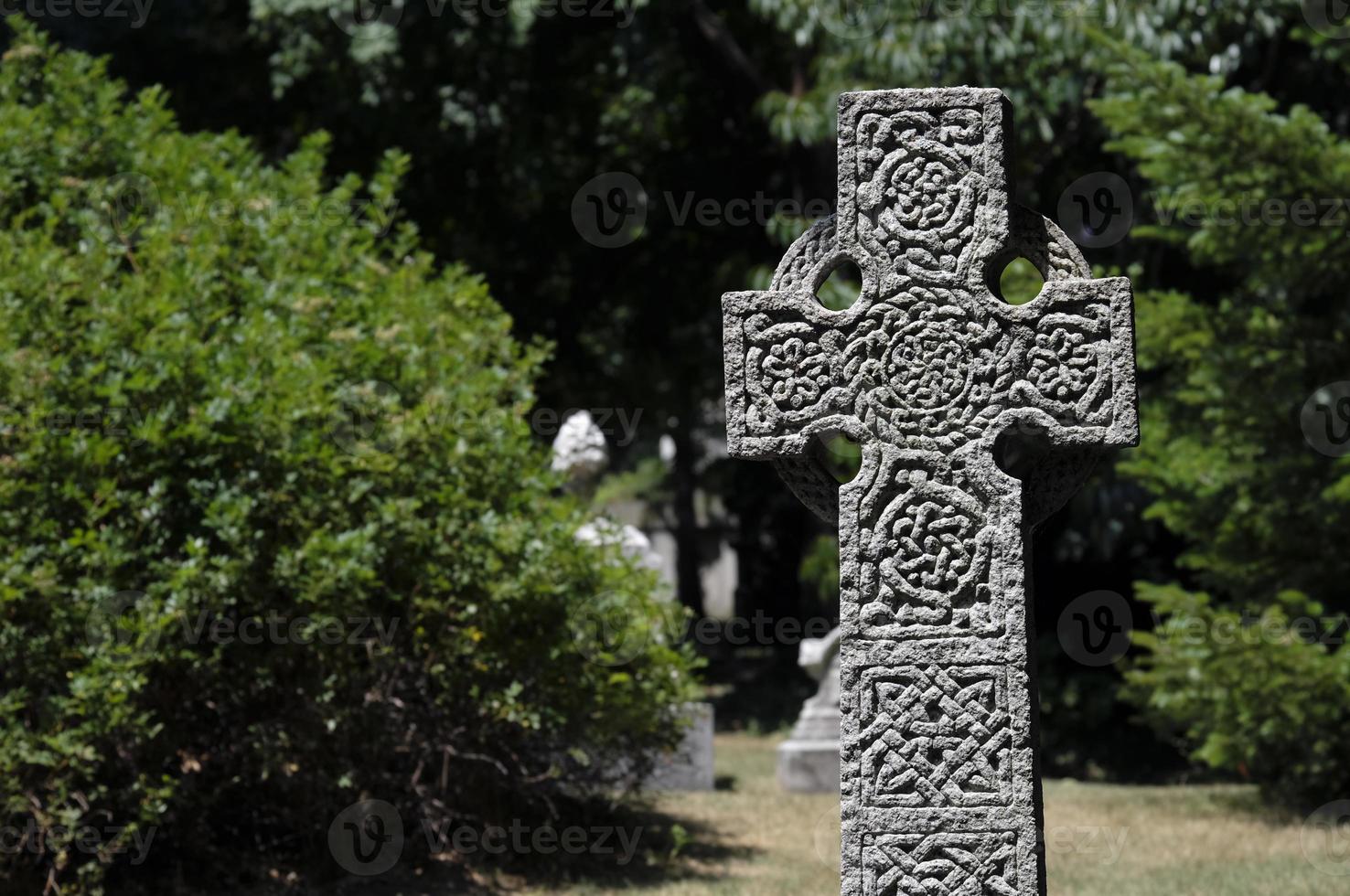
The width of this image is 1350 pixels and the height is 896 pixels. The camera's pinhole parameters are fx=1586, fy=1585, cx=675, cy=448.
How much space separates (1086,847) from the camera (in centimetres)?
853

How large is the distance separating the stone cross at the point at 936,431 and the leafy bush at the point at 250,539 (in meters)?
3.28

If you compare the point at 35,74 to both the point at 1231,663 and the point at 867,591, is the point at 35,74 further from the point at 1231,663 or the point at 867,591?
the point at 1231,663

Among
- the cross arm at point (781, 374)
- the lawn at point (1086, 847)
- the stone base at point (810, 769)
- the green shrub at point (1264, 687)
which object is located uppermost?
the cross arm at point (781, 374)

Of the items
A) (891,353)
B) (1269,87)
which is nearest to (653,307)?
(1269,87)

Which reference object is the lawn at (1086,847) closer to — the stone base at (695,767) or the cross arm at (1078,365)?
the stone base at (695,767)

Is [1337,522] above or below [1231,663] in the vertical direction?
above

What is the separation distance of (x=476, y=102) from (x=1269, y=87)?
675 cm

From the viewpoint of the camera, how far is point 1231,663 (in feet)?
30.1

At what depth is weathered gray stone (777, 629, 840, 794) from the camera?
11.0 meters

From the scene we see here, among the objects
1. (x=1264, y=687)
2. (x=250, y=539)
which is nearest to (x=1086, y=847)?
(x=1264, y=687)

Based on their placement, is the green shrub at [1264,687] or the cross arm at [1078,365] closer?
the cross arm at [1078,365]

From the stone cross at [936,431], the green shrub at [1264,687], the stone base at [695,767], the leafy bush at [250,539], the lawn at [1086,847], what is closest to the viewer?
the stone cross at [936,431]

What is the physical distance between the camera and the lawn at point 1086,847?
24.0 ft

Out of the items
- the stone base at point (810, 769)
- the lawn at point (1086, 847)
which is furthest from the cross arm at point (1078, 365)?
the stone base at point (810, 769)
